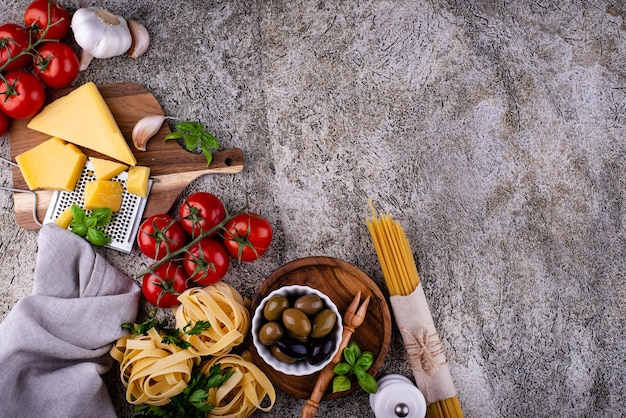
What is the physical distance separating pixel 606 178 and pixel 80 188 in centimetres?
162

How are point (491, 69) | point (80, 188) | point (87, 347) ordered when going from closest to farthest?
point (87, 347) → point (80, 188) → point (491, 69)

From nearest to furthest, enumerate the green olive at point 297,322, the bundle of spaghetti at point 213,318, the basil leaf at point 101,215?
the green olive at point 297,322 < the bundle of spaghetti at point 213,318 < the basil leaf at point 101,215

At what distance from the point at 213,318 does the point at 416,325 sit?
1.87ft

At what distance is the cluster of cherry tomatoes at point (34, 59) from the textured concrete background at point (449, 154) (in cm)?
11

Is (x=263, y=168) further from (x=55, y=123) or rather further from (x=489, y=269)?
(x=489, y=269)

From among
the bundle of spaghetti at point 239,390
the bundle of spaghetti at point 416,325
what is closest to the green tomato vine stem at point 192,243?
the bundle of spaghetti at point 239,390

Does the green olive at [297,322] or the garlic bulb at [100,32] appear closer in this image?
the green olive at [297,322]

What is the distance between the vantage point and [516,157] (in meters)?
1.62

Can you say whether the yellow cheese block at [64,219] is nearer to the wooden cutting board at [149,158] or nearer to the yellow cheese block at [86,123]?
the wooden cutting board at [149,158]

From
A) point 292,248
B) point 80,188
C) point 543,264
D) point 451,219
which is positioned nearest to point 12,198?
point 80,188

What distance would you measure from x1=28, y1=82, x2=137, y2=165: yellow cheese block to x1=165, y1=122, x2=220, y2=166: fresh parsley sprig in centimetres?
15

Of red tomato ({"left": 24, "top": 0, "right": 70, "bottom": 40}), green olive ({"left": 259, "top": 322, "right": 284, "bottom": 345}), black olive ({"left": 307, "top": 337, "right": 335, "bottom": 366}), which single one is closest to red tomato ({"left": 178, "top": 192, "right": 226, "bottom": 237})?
green olive ({"left": 259, "top": 322, "right": 284, "bottom": 345})

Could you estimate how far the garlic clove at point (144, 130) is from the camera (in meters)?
1.53

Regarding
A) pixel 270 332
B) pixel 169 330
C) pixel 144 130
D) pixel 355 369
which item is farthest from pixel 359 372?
pixel 144 130
